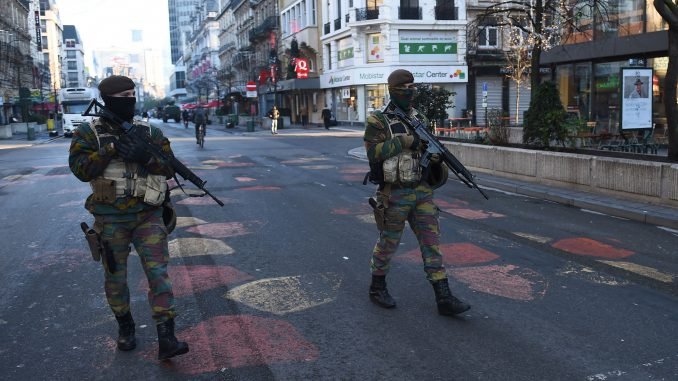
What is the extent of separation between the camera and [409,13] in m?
41.2

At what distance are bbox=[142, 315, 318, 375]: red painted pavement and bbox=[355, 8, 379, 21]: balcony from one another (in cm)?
3832

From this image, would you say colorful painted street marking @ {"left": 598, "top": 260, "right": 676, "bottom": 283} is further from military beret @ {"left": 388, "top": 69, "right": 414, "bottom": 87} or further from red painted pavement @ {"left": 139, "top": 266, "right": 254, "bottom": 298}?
red painted pavement @ {"left": 139, "top": 266, "right": 254, "bottom": 298}

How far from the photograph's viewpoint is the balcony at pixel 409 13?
135 ft

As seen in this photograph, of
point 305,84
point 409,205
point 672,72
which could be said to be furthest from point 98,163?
point 305,84

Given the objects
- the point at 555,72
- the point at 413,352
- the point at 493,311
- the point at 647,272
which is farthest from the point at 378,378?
the point at 555,72

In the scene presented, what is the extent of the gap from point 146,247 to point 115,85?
103 centimetres

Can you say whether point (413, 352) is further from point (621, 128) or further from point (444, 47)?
point (444, 47)

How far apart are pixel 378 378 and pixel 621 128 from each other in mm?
12125

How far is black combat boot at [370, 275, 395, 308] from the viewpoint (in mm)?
5051

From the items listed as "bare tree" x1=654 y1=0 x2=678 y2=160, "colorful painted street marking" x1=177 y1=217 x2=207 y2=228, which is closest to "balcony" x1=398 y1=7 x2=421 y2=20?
"bare tree" x1=654 y1=0 x2=678 y2=160

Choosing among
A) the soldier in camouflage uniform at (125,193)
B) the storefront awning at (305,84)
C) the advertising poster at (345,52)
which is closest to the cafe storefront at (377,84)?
the advertising poster at (345,52)

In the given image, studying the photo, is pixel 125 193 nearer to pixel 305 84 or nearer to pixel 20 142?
pixel 20 142

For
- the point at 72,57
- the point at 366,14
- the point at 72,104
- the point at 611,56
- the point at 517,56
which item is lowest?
the point at 72,104

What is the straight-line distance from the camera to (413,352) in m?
4.16
